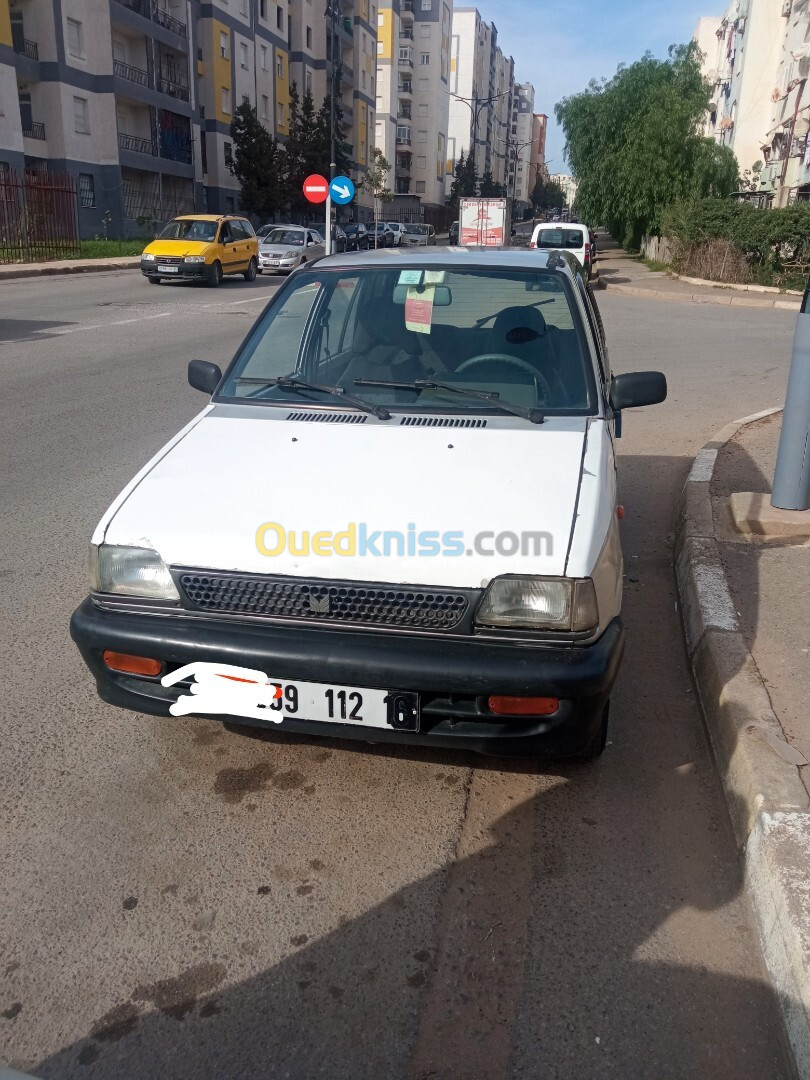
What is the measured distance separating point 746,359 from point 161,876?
43.5ft

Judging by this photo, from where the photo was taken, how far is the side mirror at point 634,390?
384 cm

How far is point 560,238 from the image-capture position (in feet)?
87.3

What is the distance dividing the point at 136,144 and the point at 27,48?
666cm

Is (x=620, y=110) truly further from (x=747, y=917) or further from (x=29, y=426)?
(x=747, y=917)

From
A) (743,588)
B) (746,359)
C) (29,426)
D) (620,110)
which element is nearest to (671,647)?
(743,588)

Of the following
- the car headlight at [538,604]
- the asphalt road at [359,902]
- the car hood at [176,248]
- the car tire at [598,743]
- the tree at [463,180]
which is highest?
the tree at [463,180]

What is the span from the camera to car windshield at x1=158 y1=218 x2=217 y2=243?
81.0 ft

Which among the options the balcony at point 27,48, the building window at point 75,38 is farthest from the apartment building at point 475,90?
the balcony at point 27,48

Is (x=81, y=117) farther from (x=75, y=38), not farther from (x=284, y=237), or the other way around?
(x=284, y=237)

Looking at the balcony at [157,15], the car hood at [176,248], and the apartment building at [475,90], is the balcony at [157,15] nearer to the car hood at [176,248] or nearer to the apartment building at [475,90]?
the car hood at [176,248]

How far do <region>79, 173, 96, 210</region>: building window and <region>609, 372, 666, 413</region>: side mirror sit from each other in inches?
1489

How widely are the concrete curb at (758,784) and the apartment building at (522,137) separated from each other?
5973 inches

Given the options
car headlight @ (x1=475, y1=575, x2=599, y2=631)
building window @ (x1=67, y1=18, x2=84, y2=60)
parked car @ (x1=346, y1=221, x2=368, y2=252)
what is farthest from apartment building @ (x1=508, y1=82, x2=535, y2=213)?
car headlight @ (x1=475, y1=575, x2=599, y2=631)

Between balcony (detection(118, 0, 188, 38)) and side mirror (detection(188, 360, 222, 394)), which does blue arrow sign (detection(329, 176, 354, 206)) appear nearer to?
side mirror (detection(188, 360, 222, 394))
